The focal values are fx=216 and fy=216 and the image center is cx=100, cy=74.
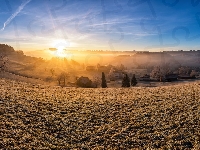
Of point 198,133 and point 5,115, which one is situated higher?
point 5,115

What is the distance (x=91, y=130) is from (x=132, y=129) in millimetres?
4958

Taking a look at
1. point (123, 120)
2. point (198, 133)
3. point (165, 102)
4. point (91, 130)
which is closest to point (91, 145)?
point (91, 130)

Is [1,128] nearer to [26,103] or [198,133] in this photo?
[26,103]

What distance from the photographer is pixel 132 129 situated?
85.5ft

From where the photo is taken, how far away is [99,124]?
2823 centimetres

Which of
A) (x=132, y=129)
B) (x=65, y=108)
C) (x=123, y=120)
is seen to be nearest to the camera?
(x=132, y=129)

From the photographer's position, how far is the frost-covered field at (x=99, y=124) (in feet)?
71.8

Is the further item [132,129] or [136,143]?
[132,129]

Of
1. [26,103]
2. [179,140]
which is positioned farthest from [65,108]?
[179,140]

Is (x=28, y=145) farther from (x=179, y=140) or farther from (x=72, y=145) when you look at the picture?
(x=179, y=140)

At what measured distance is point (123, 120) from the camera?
96.3 ft

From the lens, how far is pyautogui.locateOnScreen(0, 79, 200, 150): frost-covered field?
21875 millimetres

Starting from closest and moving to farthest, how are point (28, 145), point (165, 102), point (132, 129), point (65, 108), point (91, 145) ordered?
point (28, 145) < point (91, 145) < point (132, 129) < point (65, 108) < point (165, 102)

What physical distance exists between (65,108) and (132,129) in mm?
12787
